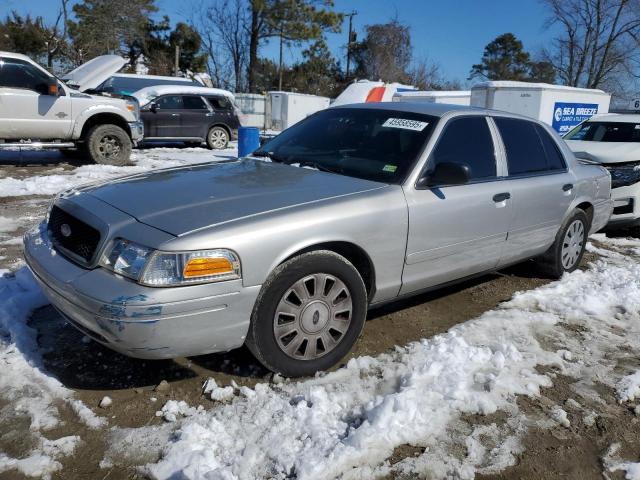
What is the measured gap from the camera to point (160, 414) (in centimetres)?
288

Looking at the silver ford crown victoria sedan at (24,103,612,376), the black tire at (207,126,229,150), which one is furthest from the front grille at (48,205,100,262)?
the black tire at (207,126,229,150)

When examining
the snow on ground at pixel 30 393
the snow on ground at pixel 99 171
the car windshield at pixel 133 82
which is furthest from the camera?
the car windshield at pixel 133 82

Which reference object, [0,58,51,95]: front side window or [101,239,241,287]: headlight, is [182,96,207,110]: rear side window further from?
[101,239,241,287]: headlight

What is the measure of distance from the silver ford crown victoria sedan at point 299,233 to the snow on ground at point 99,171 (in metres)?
2.09

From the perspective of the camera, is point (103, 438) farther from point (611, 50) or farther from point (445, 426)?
point (611, 50)

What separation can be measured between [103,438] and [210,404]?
55cm

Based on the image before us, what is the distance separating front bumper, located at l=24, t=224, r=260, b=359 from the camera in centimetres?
265

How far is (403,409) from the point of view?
9.53 feet

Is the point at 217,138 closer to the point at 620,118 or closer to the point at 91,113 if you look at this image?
the point at 91,113

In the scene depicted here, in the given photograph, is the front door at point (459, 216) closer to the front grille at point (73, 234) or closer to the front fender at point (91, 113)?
the front grille at point (73, 234)

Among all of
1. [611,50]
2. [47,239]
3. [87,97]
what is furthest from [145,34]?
[47,239]

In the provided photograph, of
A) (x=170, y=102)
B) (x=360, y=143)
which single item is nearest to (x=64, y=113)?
(x=170, y=102)

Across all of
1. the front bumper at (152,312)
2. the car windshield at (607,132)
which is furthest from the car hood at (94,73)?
the front bumper at (152,312)

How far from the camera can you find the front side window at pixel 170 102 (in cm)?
1424
